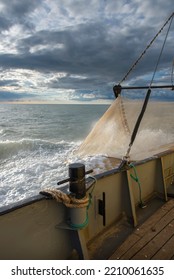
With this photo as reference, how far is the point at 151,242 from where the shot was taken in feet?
9.77

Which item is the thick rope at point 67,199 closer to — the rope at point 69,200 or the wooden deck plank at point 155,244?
the rope at point 69,200

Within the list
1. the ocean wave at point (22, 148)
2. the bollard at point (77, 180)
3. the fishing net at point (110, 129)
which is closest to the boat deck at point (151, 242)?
the bollard at point (77, 180)

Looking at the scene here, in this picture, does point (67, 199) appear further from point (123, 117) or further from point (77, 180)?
point (123, 117)

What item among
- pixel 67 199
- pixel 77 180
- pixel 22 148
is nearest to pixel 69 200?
pixel 67 199

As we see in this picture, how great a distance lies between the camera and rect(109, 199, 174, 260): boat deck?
2746mm

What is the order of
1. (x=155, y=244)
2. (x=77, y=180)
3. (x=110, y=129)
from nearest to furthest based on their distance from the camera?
1. (x=77, y=180)
2. (x=155, y=244)
3. (x=110, y=129)

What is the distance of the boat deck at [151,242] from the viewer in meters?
2.75

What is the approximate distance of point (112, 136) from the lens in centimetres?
701

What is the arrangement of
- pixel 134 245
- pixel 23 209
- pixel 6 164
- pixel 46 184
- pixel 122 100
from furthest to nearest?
pixel 6 164
pixel 46 184
pixel 122 100
pixel 134 245
pixel 23 209

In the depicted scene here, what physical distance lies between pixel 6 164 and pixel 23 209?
1240cm

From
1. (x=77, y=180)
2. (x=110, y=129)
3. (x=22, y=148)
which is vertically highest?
(x=110, y=129)

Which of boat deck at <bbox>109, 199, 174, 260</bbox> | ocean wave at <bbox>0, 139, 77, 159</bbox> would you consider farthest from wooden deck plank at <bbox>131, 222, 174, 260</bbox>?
ocean wave at <bbox>0, 139, 77, 159</bbox>
